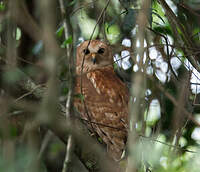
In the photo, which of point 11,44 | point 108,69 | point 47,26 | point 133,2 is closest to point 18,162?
point 11,44

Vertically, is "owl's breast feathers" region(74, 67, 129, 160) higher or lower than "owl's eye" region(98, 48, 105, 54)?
lower

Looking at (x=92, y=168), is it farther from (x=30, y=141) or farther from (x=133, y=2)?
(x=133, y=2)

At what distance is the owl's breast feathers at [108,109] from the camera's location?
340cm

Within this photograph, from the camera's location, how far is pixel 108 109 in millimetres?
3566

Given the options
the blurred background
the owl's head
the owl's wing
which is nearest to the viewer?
the blurred background

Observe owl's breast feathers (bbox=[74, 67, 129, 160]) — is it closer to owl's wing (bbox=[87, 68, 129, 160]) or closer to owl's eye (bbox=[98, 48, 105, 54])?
owl's wing (bbox=[87, 68, 129, 160])

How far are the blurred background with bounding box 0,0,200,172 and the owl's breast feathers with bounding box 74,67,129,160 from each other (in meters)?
0.19

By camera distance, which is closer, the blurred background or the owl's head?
the blurred background

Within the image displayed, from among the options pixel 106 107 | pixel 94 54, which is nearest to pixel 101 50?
pixel 94 54

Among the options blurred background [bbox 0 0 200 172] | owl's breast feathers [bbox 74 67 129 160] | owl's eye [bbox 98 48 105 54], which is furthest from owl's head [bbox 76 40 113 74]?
owl's breast feathers [bbox 74 67 129 160]

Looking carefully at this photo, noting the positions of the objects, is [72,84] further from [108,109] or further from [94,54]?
[94,54]

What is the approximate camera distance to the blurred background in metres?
1.39

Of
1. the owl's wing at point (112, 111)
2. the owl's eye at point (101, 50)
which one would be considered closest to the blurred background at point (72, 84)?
the owl's wing at point (112, 111)

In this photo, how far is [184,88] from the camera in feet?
8.04
